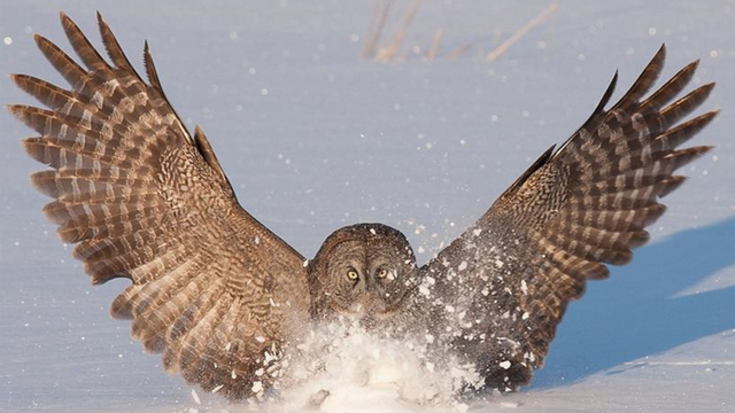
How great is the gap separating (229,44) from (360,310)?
738cm

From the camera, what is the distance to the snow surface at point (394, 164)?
5371 mm

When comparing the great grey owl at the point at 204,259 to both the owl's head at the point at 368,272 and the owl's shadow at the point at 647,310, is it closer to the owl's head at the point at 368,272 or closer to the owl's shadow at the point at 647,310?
the owl's head at the point at 368,272

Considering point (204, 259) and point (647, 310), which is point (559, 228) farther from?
point (204, 259)

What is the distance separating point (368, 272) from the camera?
206 inches

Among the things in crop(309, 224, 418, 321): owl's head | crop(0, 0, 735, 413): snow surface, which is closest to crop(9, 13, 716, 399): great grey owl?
crop(309, 224, 418, 321): owl's head

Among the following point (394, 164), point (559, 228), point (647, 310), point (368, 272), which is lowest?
point (647, 310)

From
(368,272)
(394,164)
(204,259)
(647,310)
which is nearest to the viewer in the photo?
(368,272)

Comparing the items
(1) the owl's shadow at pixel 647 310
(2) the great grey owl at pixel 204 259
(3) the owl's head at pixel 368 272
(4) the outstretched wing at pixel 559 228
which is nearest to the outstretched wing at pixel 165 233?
(2) the great grey owl at pixel 204 259

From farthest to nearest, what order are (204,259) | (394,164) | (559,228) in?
(394,164), (559,228), (204,259)

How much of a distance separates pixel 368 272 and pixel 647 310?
1798mm

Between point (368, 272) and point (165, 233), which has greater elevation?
point (165, 233)

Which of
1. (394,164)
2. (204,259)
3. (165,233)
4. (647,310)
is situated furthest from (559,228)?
(394,164)

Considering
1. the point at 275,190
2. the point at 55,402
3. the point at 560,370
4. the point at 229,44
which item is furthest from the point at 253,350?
the point at 229,44

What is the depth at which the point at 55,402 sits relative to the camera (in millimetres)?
5023
